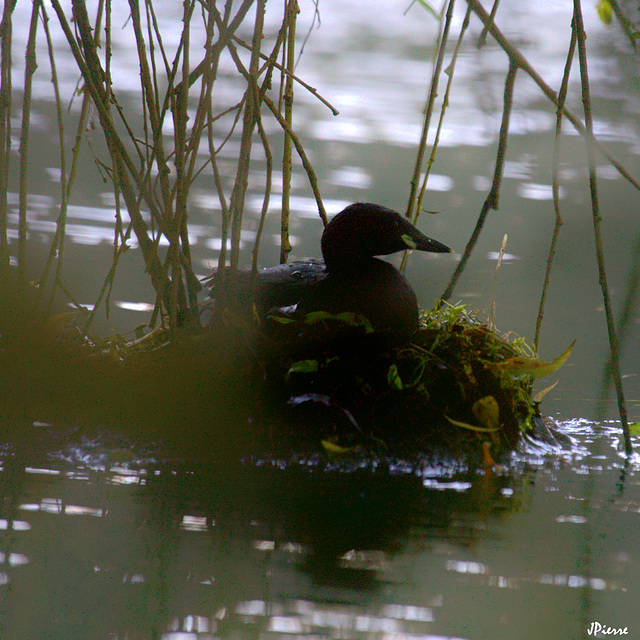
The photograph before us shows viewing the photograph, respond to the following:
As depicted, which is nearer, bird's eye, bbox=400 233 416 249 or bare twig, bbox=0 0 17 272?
bare twig, bbox=0 0 17 272

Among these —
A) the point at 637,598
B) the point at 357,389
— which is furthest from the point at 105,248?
the point at 637,598

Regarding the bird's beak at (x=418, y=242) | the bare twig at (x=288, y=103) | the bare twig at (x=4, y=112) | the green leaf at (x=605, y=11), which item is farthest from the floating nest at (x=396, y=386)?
the green leaf at (x=605, y=11)

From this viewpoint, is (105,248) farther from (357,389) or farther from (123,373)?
(357,389)

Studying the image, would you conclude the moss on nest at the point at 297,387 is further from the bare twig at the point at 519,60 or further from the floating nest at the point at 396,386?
the bare twig at the point at 519,60

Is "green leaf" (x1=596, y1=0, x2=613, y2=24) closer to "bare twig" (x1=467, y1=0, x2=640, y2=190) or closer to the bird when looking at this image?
"bare twig" (x1=467, y1=0, x2=640, y2=190)

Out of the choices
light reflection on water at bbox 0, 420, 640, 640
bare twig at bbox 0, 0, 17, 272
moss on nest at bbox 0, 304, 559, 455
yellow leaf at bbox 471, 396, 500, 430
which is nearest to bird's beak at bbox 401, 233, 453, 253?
moss on nest at bbox 0, 304, 559, 455

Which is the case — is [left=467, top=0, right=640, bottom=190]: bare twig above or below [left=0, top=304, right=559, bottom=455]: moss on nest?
above

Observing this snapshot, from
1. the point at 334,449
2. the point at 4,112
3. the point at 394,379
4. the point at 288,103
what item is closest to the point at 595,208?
the point at 394,379

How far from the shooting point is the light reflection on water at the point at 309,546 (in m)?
0.79

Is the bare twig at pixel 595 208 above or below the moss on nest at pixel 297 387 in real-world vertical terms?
above

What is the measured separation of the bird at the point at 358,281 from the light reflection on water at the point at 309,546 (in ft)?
0.84

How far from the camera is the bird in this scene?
126cm

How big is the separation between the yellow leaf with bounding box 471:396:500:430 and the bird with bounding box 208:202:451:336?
0.54 feet

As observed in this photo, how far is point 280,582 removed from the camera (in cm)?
85
